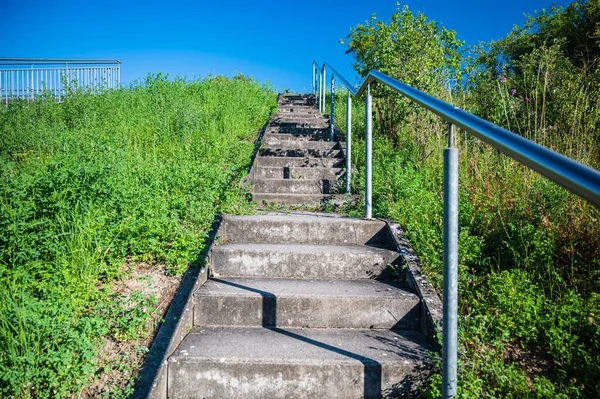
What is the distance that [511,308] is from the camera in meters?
2.50

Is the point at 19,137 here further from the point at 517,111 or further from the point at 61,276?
the point at 517,111

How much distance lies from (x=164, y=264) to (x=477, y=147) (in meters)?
3.76

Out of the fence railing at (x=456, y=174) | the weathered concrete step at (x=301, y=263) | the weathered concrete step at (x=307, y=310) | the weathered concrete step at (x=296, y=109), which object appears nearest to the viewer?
the fence railing at (x=456, y=174)

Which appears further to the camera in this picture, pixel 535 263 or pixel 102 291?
pixel 535 263

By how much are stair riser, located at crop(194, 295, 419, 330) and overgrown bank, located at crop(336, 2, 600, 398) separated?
0.38 meters

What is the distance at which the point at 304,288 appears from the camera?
9.45 ft

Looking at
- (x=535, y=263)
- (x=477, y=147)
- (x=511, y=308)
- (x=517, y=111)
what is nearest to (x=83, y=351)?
(x=511, y=308)

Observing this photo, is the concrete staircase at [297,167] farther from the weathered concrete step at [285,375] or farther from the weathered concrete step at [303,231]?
the weathered concrete step at [285,375]

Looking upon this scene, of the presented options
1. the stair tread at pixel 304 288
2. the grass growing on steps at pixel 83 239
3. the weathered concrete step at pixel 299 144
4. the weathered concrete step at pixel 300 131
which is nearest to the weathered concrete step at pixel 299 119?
the weathered concrete step at pixel 300 131

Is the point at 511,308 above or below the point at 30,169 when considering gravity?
below

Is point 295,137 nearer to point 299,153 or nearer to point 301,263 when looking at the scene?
point 299,153

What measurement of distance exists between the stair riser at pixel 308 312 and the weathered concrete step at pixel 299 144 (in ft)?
13.6

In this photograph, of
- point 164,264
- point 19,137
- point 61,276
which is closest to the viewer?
point 61,276

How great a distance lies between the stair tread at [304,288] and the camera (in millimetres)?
2738
